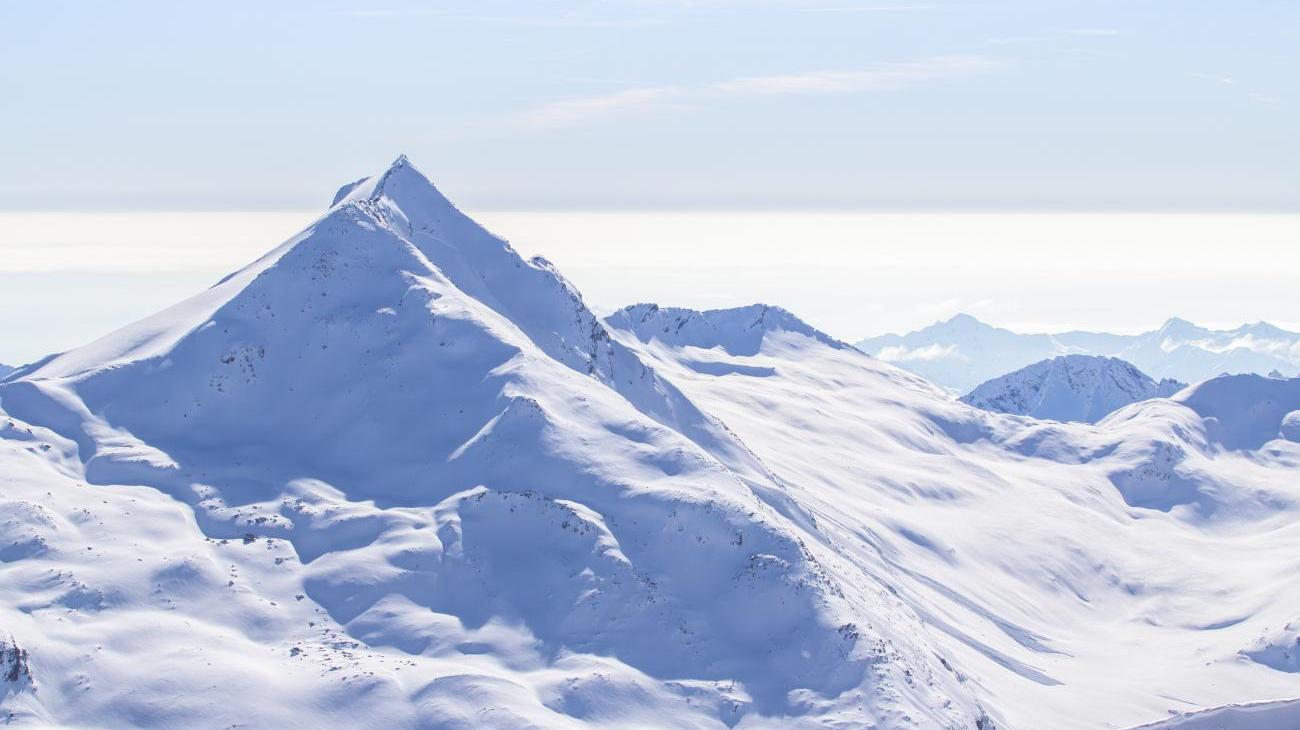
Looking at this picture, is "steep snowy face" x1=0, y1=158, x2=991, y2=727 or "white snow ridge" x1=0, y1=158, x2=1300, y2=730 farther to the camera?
"steep snowy face" x1=0, y1=158, x2=991, y2=727

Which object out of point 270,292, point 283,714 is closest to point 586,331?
point 270,292

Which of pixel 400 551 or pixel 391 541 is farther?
pixel 391 541

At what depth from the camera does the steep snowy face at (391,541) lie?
343 ft

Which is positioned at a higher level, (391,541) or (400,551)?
(391,541)

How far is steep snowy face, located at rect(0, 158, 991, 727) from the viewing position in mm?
104500

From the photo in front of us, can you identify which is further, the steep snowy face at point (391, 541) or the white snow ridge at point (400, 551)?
the steep snowy face at point (391, 541)

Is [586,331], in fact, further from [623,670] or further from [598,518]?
[623,670]

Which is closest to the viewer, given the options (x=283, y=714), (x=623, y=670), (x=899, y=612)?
(x=283, y=714)

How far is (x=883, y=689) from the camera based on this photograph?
4424 inches

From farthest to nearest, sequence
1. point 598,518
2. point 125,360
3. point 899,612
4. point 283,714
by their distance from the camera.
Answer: point 899,612, point 125,360, point 598,518, point 283,714

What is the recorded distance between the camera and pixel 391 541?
121375mm

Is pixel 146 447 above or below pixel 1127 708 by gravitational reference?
above

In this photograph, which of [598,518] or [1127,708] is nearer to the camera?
[598,518]

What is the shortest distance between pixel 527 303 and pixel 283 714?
80974 mm
